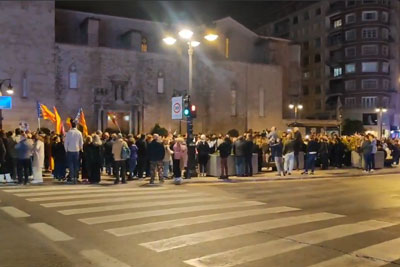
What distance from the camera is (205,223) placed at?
9594 mm

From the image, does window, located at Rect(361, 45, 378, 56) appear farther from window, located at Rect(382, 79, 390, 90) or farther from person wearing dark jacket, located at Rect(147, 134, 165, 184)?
person wearing dark jacket, located at Rect(147, 134, 165, 184)

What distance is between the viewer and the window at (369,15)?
72.4 meters

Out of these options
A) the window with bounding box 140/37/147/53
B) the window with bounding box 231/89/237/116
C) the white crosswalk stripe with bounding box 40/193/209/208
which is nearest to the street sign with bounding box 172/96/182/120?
the white crosswalk stripe with bounding box 40/193/209/208

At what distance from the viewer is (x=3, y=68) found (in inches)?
1647

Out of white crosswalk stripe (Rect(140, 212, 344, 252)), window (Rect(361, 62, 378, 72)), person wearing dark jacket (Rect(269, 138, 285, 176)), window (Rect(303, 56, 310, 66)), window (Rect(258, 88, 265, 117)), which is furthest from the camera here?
window (Rect(303, 56, 310, 66))

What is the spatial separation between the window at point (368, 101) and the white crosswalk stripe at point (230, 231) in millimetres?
65303

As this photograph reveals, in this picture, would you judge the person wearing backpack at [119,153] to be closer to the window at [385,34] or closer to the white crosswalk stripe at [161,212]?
the white crosswalk stripe at [161,212]

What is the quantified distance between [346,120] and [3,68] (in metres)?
46.7

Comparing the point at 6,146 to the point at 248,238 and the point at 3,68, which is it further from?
the point at 3,68

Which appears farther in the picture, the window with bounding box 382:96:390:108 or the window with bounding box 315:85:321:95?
the window with bounding box 315:85:321:95

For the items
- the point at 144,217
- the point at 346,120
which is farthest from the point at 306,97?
the point at 144,217

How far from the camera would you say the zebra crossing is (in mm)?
7238

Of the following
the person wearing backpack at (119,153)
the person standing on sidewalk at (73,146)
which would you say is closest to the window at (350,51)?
the person wearing backpack at (119,153)

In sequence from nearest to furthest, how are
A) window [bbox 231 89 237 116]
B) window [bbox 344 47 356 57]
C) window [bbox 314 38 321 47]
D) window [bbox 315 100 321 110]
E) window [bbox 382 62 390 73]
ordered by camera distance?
window [bbox 231 89 237 116] < window [bbox 382 62 390 73] < window [bbox 344 47 356 57] < window [bbox 315 100 321 110] < window [bbox 314 38 321 47]
